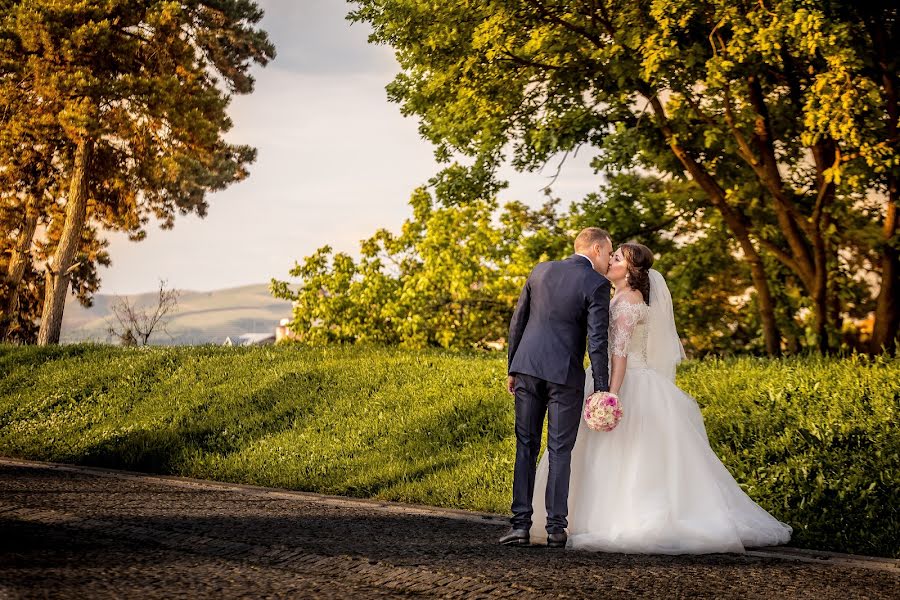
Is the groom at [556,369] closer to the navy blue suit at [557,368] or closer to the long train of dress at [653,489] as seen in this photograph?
the navy blue suit at [557,368]

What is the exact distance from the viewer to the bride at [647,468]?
6789 millimetres

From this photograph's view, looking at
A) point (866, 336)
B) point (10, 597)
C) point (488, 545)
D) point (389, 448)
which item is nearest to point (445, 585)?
point (488, 545)

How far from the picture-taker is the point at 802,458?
29.9 ft

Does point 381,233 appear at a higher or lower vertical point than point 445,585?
higher

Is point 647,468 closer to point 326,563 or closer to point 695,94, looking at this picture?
point 326,563

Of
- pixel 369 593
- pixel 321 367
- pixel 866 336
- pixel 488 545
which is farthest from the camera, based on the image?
pixel 866 336

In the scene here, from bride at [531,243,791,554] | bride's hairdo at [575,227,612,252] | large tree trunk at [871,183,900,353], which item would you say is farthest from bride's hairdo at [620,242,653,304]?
large tree trunk at [871,183,900,353]

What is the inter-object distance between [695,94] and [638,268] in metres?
10.9

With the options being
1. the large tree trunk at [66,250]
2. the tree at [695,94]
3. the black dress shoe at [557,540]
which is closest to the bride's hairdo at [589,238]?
the black dress shoe at [557,540]

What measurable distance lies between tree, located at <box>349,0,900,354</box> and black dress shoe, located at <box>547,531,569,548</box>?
9.22 meters

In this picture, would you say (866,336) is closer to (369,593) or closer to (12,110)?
(369,593)

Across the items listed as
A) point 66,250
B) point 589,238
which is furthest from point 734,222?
point 66,250

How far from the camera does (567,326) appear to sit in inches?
272

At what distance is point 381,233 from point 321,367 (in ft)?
21.1
